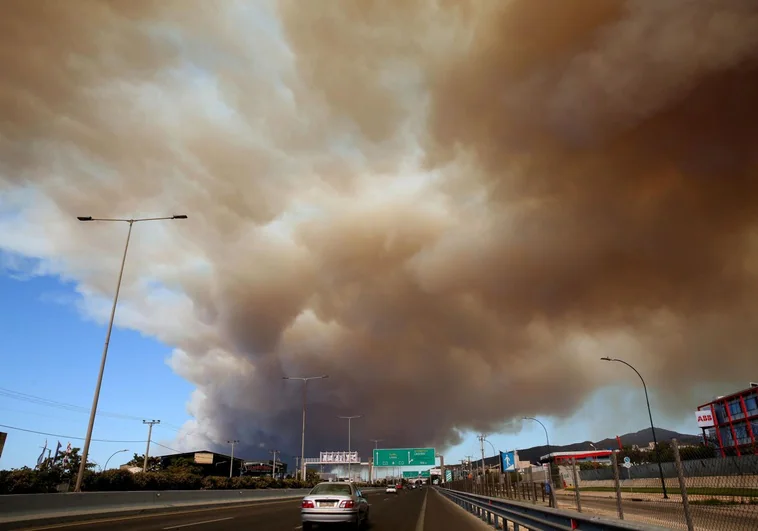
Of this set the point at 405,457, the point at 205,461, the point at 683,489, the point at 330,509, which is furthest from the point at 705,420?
the point at 683,489

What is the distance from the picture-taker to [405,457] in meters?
86.9

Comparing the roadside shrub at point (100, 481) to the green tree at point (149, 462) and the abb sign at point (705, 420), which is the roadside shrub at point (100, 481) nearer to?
the green tree at point (149, 462)

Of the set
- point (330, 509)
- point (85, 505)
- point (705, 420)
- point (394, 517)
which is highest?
point (705, 420)

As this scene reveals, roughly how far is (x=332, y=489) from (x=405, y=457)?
3002 inches

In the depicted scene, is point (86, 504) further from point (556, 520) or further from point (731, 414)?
point (731, 414)

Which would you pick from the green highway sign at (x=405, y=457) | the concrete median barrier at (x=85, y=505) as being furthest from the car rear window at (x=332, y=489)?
the green highway sign at (x=405, y=457)

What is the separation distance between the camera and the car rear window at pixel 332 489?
15742 millimetres

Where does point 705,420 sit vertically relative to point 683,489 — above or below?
above

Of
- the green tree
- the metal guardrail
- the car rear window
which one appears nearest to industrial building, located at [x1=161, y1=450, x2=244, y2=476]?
the green tree

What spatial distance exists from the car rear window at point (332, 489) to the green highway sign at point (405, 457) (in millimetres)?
73620

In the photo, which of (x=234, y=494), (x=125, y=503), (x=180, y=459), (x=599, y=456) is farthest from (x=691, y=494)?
(x=599, y=456)

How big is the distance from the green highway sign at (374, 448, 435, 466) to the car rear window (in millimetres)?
73620

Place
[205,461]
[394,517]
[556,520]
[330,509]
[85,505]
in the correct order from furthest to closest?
1. [205,461]
2. [394,517]
3. [85,505]
4. [330,509]
5. [556,520]

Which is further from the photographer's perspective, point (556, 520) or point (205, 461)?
point (205, 461)
